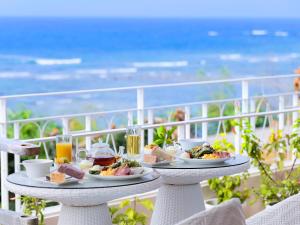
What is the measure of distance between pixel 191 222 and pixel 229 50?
27.1 m

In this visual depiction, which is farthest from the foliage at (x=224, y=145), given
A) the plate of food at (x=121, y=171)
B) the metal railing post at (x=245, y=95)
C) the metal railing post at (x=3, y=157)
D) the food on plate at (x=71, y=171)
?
the food on plate at (x=71, y=171)

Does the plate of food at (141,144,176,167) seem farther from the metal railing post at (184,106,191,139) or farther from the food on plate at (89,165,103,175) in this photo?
the metal railing post at (184,106,191,139)

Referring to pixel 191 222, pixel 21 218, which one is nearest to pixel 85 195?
pixel 21 218

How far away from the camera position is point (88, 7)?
26.6 m

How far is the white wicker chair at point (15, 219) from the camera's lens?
2.26 metres

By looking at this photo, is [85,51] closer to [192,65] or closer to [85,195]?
[192,65]

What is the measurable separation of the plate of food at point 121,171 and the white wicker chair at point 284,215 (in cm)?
71

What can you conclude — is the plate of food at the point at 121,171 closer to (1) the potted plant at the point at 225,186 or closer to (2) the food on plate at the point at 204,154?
(2) the food on plate at the point at 204,154

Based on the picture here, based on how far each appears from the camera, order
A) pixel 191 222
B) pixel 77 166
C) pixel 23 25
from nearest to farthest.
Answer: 1. pixel 191 222
2. pixel 77 166
3. pixel 23 25

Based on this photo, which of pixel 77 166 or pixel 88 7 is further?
pixel 88 7

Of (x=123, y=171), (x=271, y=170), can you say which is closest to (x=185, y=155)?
(x=123, y=171)

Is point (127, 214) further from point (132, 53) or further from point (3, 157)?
point (132, 53)

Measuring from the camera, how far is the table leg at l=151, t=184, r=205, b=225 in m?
4.03

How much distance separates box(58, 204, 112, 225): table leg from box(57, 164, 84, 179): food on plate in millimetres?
172
